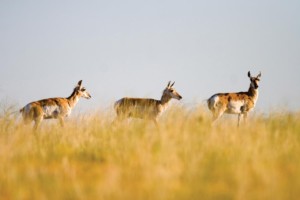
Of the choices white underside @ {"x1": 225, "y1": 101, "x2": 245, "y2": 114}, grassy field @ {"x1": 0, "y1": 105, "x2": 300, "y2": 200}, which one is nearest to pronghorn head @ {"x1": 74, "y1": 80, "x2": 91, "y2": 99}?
white underside @ {"x1": 225, "y1": 101, "x2": 245, "y2": 114}

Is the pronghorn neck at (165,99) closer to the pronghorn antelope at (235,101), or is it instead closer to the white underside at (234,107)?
the pronghorn antelope at (235,101)

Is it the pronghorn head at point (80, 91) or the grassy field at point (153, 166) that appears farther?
the pronghorn head at point (80, 91)

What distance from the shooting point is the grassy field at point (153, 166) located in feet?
16.4

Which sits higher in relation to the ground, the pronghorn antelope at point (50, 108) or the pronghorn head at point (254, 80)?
the pronghorn head at point (254, 80)

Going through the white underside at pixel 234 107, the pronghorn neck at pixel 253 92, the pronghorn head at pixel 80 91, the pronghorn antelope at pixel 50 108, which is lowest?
the pronghorn antelope at pixel 50 108

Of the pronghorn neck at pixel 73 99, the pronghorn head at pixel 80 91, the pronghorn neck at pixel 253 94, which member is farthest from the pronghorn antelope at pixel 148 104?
the pronghorn neck at pixel 253 94

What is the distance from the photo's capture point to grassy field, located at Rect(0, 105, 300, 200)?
4.99 metres

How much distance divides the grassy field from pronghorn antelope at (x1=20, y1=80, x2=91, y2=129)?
21.3ft

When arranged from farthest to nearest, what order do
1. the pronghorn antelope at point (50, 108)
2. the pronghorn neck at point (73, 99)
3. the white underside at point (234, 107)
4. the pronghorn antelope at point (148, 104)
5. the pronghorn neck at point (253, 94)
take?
1. the pronghorn neck at point (253, 94)
2. the pronghorn neck at point (73, 99)
3. the white underside at point (234, 107)
4. the pronghorn antelope at point (148, 104)
5. the pronghorn antelope at point (50, 108)

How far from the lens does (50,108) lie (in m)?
16.2

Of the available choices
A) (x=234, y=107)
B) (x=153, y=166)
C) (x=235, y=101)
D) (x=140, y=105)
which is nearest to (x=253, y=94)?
(x=235, y=101)

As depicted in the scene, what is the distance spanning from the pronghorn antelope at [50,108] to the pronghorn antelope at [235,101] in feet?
17.6

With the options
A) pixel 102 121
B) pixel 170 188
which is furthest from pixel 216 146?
pixel 102 121

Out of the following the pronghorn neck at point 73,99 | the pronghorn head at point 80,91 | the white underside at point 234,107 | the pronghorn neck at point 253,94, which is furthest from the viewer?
the pronghorn head at point 80,91
